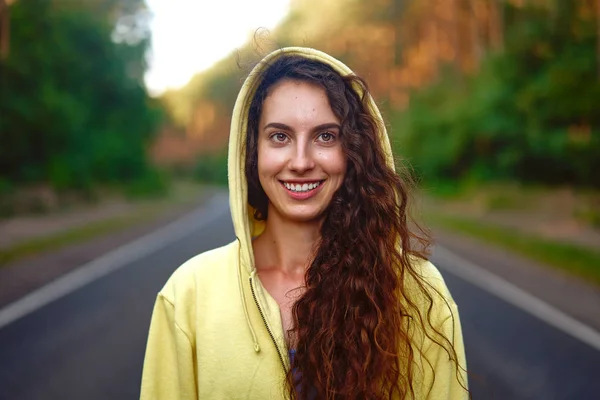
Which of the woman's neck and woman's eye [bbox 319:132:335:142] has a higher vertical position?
woman's eye [bbox 319:132:335:142]

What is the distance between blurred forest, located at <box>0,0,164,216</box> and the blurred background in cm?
9

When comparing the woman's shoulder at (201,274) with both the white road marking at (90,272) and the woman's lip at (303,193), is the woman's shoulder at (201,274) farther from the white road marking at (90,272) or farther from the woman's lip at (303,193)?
the white road marking at (90,272)

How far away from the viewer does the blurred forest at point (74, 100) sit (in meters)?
23.4

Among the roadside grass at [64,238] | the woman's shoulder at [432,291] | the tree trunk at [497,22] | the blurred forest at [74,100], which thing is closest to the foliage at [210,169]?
the blurred forest at [74,100]

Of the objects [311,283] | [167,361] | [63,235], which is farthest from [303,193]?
[63,235]

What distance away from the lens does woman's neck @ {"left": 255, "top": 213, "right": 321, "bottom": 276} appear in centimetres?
214

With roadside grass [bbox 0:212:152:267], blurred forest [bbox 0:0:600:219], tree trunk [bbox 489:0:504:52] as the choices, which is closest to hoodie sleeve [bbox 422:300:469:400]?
roadside grass [bbox 0:212:152:267]


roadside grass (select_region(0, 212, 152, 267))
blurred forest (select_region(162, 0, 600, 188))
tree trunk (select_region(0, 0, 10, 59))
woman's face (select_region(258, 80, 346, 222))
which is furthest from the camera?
blurred forest (select_region(162, 0, 600, 188))

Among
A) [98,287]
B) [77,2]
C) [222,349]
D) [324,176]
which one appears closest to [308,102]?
[324,176]

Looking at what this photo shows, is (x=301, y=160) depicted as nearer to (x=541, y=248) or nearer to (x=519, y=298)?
(x=519, y=298)

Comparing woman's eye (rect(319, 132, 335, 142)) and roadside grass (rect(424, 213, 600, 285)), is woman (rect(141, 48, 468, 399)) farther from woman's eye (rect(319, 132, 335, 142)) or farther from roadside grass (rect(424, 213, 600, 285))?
roadside grass (rect(424, 213, 600, 285))

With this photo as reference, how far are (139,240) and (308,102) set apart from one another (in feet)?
51.0

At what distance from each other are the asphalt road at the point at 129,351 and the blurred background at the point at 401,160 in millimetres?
28

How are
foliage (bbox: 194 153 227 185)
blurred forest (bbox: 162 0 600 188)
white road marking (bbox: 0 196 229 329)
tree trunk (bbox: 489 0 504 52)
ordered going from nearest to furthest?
white road marking (bbox: 0 196 229 329)
blurred forest (bbox: 162 0 600 188)
tree trunk (bbox: 489 0 504 52)
foliage (bbox: 194 153 227 185)
